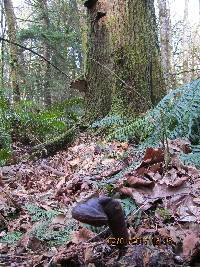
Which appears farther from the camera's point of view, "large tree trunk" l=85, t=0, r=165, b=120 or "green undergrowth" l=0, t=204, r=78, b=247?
"large tree trunk" l=85, t=0, r=165, b=120

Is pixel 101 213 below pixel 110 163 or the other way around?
the other way around

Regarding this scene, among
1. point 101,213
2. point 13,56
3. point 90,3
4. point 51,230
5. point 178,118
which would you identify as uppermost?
point 13,56

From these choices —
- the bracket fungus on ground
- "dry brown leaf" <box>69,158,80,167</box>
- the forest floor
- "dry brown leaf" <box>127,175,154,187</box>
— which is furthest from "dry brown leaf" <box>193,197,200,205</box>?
"dry brown leaf" <box>69,158,80,167</box>

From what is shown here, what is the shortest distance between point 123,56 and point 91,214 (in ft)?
11.5

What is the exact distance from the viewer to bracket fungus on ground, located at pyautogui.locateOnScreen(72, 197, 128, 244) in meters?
1.16

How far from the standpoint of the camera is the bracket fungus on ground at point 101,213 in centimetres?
116

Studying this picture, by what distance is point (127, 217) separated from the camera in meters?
1.81

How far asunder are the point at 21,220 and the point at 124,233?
999mm

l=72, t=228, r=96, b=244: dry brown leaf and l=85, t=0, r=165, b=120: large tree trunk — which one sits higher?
l=85, t=0, r=165, b=120: large tree trunk

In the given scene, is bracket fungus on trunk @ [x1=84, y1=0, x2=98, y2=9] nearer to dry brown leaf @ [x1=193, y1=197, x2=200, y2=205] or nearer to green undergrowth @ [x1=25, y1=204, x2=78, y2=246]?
green undergrowth @ [x1=25, y1=204, x2=78, y2=246]

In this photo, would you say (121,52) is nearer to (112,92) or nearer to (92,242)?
(112,92)

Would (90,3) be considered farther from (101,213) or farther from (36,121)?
(101,213)

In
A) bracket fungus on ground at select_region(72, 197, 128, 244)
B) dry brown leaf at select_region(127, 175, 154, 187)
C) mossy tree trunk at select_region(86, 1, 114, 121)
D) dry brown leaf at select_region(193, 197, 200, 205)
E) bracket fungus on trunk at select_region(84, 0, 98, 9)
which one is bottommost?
dry brown leaf at select_region(193, 197, 200, 205)

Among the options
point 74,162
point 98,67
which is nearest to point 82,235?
point 74,162
